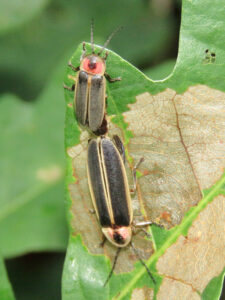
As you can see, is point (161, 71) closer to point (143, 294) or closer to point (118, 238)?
point (118, 238)

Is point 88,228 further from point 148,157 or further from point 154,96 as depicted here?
point 154,96

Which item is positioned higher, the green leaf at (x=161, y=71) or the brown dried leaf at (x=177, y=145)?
the green leaf at (x=161, y=71)

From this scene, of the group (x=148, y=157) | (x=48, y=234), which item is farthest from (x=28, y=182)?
(x=148, y=157)

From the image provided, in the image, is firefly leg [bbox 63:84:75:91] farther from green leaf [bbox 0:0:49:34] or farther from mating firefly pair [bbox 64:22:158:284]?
green leaf [bbox 0:0:49:34]

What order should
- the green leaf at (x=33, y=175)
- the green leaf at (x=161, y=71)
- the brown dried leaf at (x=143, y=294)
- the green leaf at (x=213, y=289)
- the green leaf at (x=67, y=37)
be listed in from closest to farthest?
the green leaf at (x=213, y=289), the brown dried leaf at (x=143, y=294), the green leaf at (x=33, y=175), the green leaf at (x=161, y=71), the green leaf at (x=67, y=37)

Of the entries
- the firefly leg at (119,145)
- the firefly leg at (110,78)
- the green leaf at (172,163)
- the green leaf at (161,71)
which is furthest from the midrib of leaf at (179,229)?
the green leaf at (161,71)

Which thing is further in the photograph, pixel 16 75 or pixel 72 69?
pixel 16 75

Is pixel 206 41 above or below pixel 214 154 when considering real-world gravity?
above

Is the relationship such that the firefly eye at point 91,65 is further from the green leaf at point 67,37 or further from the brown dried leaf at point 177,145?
the green leaf at point 67,37
